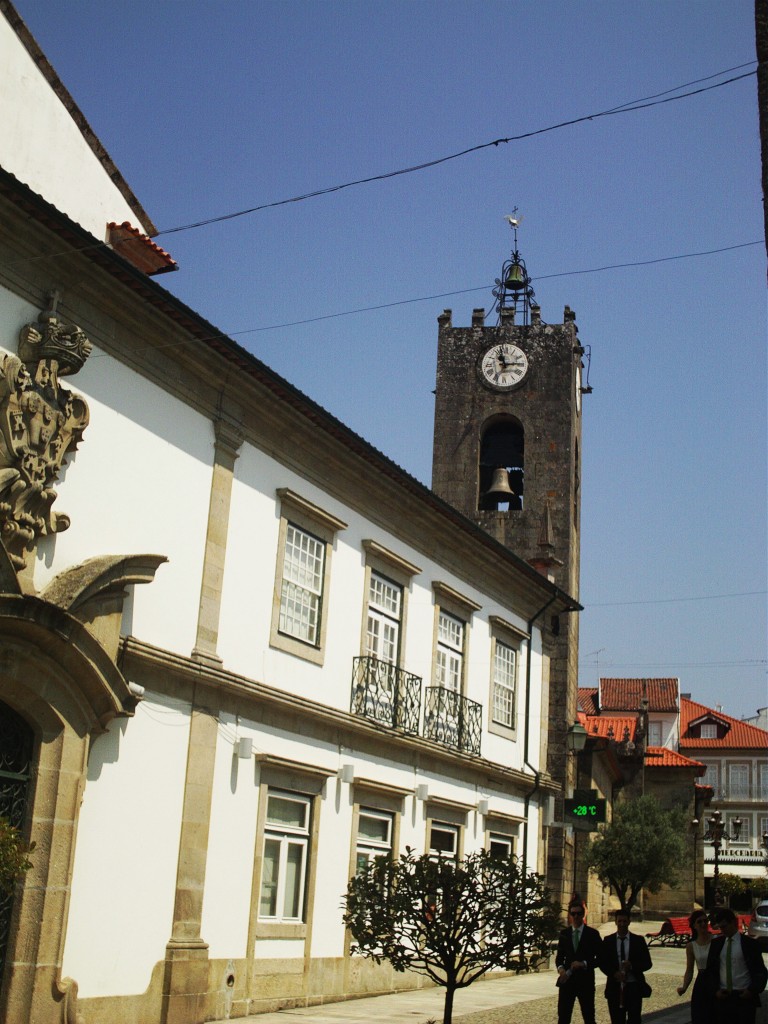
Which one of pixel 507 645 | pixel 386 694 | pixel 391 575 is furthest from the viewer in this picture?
pixel 507 645

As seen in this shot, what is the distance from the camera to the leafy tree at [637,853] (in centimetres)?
3438

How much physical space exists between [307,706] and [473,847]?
612 centimetres

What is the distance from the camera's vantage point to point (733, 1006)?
875cm

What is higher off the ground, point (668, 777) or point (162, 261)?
point (162, 261)

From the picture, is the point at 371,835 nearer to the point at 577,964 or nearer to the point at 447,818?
the point at 447,818

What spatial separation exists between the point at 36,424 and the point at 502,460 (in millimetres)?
24463

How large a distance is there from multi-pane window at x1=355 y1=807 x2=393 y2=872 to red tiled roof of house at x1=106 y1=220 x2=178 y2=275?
8.17 meters

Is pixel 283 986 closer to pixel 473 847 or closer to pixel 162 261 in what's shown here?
pixel 473 847

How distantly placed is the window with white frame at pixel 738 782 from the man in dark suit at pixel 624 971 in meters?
61.2

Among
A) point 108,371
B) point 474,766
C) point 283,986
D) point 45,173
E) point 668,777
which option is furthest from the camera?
point 668,777

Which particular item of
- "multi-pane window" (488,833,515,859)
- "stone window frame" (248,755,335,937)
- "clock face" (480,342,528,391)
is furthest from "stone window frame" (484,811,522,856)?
"clock face" (480,342,528,391)

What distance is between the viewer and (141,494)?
1233cm

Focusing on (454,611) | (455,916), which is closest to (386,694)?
(454,611)

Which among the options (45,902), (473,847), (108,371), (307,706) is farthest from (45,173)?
(473,847)
